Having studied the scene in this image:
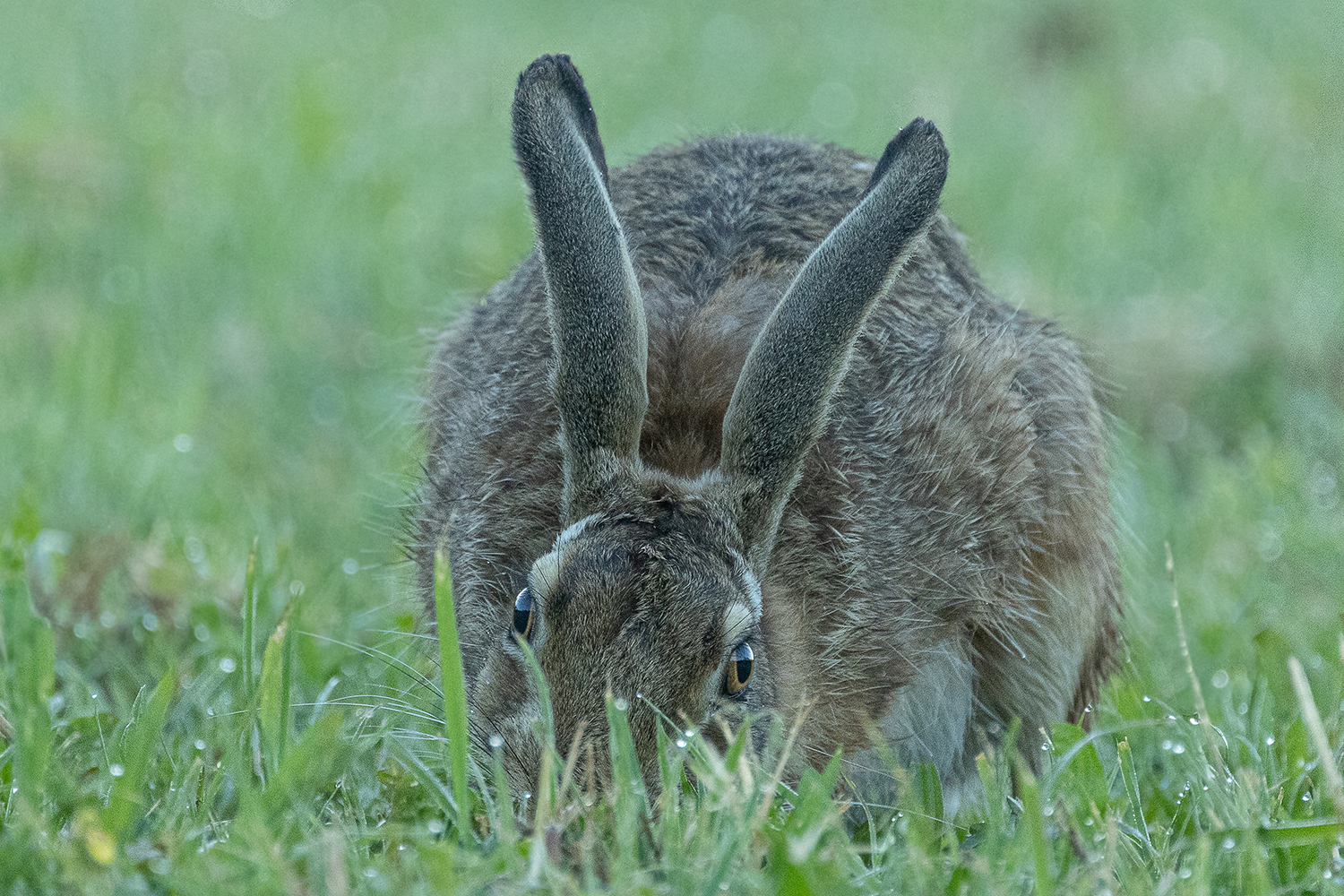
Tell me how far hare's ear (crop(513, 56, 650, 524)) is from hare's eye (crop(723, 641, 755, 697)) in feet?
1.62

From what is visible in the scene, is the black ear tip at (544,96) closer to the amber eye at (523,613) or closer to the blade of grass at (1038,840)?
the amber eye at (523,613)

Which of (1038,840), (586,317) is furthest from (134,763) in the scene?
(1038,840)

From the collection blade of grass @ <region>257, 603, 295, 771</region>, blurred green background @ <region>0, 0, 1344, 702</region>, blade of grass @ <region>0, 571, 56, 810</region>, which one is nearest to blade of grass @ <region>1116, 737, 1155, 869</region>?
blurred green background @ <region>0, 0, 1344, 702</region>

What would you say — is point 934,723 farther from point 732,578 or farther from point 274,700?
point 274,700

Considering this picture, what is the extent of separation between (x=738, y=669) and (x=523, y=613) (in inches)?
19.6

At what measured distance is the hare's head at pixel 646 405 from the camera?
349 cm

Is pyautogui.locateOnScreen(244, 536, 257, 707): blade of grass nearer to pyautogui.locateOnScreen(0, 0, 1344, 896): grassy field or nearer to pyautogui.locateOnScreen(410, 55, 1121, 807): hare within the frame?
pyautogui.locateOnScreen(0, 0, 1344, 896): grassy field

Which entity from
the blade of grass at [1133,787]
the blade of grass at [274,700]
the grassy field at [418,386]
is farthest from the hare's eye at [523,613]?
the blade of grass at [1133,787]

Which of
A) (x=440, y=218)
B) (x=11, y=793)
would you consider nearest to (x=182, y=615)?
(x=11, y=793)

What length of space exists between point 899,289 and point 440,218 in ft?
13.1

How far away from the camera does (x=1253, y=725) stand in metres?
4.04

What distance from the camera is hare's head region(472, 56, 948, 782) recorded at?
3494mm

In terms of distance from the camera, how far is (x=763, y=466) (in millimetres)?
3766

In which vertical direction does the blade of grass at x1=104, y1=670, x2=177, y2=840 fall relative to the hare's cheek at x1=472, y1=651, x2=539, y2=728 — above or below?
below
